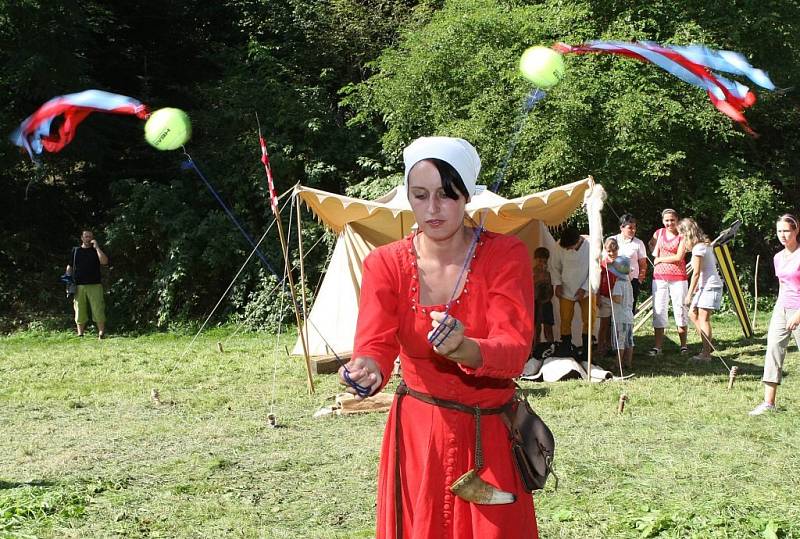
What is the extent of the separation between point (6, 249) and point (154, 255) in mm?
3007

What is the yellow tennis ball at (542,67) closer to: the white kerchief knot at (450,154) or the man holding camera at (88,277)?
the white kerchief knot at (450,154)

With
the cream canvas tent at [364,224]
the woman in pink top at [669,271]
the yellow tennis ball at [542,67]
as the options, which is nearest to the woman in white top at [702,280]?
the woman in pink top at [669,271]

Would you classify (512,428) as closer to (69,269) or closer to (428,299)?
(428,299)

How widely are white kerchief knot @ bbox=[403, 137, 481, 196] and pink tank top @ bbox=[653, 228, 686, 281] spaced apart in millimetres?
7788

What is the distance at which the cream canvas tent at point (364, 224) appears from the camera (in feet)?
29.4

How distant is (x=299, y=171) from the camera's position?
53.7 ft

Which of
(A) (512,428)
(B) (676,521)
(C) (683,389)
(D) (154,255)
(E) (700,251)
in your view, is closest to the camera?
(A) (512,428)

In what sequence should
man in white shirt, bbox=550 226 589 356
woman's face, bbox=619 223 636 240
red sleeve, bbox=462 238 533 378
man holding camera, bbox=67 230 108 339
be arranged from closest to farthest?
red sleeve, bbox=462 238 533 378, man in white shirt, bbox=550 226 589 356, woman's face, bbox=619 223 636 240, man holding camera, bbox=67 230 108 339

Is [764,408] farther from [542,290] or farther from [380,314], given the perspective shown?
[380,314]

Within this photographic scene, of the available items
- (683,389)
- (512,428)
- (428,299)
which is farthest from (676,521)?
(683,389)

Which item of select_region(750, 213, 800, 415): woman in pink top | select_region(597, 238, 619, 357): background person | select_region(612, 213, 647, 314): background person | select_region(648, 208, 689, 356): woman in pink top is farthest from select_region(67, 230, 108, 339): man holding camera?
select_region(750, 213, 800, 415): woman in pink top

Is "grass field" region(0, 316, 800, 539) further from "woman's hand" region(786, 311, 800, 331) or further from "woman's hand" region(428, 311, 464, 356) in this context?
"woman's hand" region(428, 311, 464, 356)

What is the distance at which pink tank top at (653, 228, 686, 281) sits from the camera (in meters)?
9.55

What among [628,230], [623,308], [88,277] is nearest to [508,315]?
[623,308]
